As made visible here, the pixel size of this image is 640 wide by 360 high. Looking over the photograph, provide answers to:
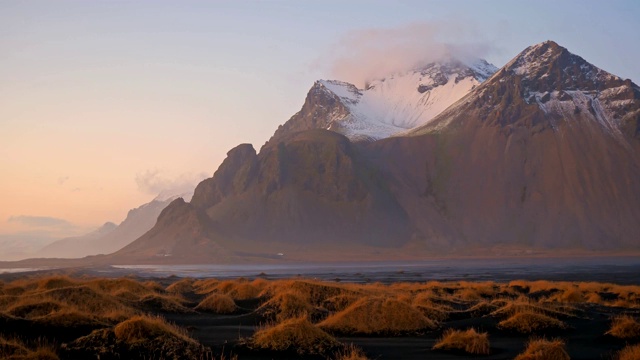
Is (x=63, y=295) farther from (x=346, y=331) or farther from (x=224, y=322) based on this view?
(x=346, y=331)

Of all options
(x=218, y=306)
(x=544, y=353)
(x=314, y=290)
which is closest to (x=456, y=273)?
(x=314, y=290)

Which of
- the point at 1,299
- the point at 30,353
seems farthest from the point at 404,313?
the point at 1,299

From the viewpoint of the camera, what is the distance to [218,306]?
123ft

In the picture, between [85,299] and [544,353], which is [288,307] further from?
[544,353]

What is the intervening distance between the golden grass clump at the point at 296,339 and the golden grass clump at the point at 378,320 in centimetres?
480

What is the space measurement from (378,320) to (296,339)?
22.1ft

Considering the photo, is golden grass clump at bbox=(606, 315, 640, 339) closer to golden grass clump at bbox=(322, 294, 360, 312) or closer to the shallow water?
golden grass clump at bbox=(322, 294, 360, 312)

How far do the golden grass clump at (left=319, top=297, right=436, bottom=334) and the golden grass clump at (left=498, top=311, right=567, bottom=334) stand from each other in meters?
3.14

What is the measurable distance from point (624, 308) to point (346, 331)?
67.1 feet

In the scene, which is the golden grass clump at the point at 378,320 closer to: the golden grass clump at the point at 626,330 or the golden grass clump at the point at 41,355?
the golden grass clump at the point at 626,330

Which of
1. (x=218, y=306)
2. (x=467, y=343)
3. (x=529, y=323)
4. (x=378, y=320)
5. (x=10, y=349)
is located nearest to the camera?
(x=10, y=349)

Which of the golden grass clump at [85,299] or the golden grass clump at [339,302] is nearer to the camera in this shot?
the golden grass clump at [85,299]

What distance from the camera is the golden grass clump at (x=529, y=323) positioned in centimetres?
2834

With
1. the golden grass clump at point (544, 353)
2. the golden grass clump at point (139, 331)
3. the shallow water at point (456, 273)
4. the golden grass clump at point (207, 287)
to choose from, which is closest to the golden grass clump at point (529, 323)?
the golden grass clump at point (544, 353)
